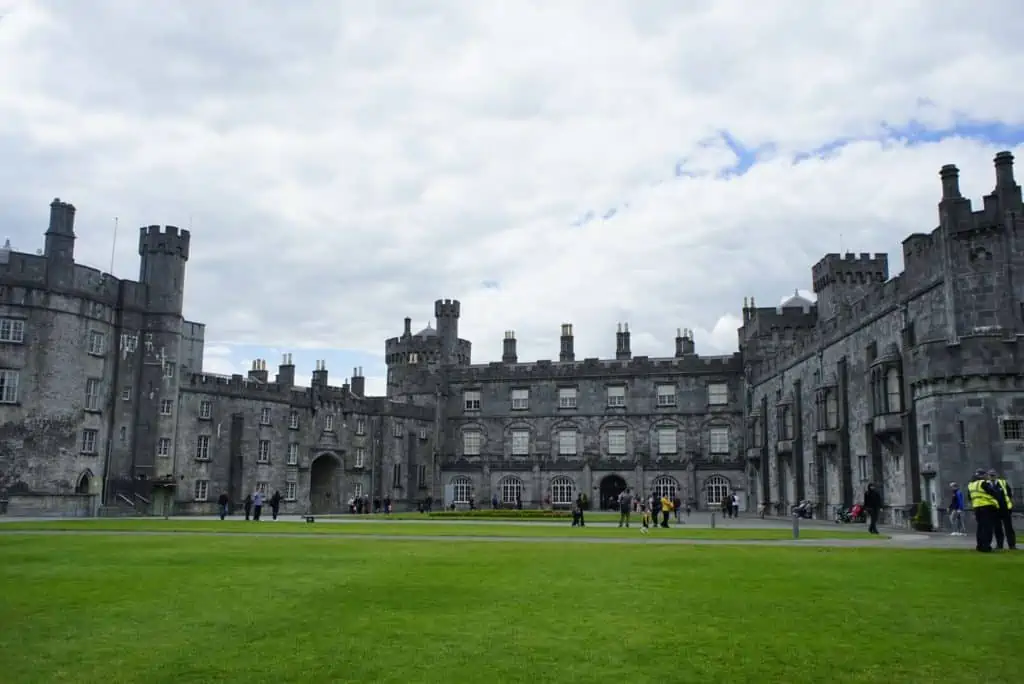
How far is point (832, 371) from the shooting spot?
4578 cm

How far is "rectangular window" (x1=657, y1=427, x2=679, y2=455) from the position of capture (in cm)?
6769

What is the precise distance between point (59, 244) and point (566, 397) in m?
38.7

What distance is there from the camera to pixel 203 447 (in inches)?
2116

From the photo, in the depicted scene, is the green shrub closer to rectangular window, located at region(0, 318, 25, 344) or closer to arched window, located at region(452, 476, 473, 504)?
arched window, located at region(452, 476, 473, 504)

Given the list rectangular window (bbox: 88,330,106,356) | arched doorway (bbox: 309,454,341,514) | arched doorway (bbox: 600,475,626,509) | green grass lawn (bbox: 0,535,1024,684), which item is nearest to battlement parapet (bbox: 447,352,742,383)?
arched doorway (bbox: 600,475,626,509)

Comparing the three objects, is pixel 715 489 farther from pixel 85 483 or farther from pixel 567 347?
pixel 85 483

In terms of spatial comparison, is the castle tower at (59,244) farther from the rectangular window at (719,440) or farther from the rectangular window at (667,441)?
the rectangular window at (719,440)

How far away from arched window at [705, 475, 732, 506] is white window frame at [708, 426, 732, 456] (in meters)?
2.14

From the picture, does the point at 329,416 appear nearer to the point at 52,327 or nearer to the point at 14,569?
the point at 52,327

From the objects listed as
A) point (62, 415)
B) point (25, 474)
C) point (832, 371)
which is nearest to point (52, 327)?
point (62, 415)

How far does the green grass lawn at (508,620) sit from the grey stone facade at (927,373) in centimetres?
1461

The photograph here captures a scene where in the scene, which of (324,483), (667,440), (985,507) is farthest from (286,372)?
(985,507)

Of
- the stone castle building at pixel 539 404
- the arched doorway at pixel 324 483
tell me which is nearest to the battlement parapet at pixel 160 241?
the stone castle building at pixel 539 404

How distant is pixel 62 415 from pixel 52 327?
473 centimetres
